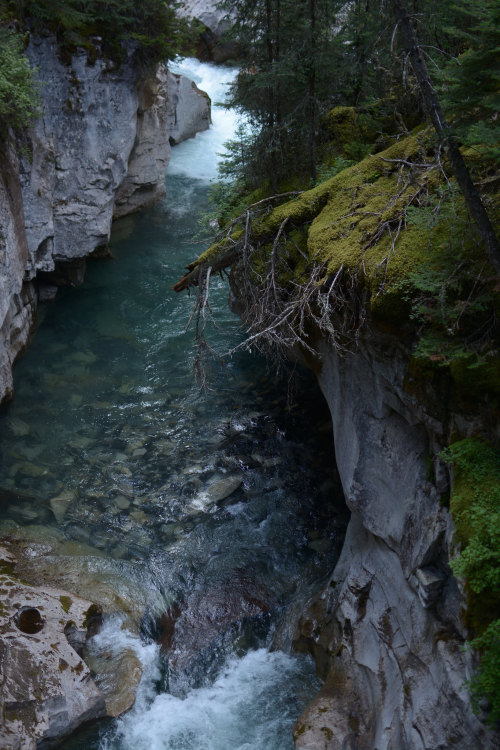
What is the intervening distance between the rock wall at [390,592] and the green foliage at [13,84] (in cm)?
838

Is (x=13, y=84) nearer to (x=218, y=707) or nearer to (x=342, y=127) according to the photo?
(x=342, y=127)

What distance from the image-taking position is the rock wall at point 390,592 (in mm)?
5574

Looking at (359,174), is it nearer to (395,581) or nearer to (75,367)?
(395,581)

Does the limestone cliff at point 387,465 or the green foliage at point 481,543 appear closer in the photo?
the green foliage at point 481,543

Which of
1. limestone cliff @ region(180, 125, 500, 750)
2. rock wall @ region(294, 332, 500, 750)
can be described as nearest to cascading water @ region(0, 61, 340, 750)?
rock wall @ region(294, 332, 500, 750)

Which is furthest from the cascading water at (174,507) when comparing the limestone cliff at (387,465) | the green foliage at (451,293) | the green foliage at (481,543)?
the green foliage at (451,293)

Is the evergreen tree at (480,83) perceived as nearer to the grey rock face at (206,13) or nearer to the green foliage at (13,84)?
the green foliage at (13,84)

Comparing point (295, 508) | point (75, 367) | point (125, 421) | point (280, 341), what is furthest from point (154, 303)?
point (280, 341)

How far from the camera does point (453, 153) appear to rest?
557cm

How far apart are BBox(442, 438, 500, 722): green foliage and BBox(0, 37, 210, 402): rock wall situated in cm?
917

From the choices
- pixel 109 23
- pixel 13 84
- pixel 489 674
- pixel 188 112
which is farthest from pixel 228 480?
pixel 188 112

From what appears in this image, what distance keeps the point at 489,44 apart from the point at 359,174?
4.12 m

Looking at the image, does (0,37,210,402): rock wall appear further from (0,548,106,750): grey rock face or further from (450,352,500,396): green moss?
(450,352,500,396): green moss

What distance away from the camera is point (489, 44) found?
495cm
